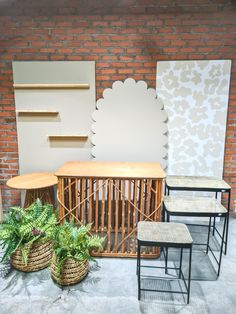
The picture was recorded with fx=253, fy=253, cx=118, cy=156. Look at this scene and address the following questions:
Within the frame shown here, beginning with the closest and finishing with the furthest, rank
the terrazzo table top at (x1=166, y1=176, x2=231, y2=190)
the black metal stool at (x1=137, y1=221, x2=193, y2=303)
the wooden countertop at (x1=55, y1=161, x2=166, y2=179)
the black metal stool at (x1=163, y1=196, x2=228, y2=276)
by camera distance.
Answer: the black metal stool at (x1=137, y1=221, x2=193, y2=303)
the black metal stool at (x1=163, y1=196, x2=228, y2=276)
the wooden countertop at (x1=55, y1=161, x2=166, y2=179)
the terrazzo table top at (x1=166, y1=176, x2=231, y2=190)

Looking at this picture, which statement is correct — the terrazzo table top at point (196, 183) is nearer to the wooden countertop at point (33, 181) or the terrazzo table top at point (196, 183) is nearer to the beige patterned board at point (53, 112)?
the beige patterned board at point (53, 112)

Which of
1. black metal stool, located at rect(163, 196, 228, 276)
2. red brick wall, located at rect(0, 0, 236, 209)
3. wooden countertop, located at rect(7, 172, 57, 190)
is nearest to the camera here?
black metal stool, located at rect(163, 196, 228, 276)

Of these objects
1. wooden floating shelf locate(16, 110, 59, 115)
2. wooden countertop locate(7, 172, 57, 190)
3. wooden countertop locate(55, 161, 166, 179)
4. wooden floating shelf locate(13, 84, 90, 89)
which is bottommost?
wooden countertop locate(7, 172, 57, 190)

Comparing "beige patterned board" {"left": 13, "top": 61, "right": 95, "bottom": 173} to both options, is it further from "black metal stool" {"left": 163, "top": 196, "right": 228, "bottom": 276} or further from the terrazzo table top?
"black metal stool" {"left": 163, "top": 196, "right": 228, "bottom": 276}

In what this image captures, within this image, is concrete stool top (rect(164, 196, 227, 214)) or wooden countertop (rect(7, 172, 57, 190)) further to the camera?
wooden countertop (rect(7, 172, 57, 190))

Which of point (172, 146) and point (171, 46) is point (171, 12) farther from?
point (172, 146)

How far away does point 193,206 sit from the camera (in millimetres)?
2387

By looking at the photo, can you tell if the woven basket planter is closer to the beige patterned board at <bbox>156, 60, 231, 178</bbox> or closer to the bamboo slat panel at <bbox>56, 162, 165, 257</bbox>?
the bamboo slat panel at <bbox>56, 162, 165, 257</bbox>

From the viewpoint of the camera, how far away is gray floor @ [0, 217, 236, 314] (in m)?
1.95

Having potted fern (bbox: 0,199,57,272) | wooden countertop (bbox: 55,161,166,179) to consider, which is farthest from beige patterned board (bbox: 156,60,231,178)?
potted fern (bbox: 0,199,57,272)

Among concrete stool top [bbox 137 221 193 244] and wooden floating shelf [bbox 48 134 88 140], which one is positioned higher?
wooden floating shelf [bbox 48 134 88 140]

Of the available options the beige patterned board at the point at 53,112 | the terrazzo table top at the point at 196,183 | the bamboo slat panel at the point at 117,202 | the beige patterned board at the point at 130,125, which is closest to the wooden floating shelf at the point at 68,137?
the beige patterned board at the point at 53,112

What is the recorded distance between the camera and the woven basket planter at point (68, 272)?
6.98 ft

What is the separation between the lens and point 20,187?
2801 millimetres
